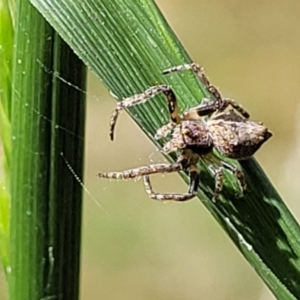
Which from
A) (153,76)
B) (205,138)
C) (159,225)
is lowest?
(159,225)

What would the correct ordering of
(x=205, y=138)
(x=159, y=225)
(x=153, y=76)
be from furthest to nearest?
(x=159, y=225)
(x=205, y=138)
(x=153, y=76)

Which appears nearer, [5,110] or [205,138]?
[5,110]

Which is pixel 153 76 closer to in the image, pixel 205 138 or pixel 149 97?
pixel 149 97

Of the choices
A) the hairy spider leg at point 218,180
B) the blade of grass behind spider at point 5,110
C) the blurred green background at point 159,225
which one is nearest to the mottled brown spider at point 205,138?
the hairy spider leg at point 218,180

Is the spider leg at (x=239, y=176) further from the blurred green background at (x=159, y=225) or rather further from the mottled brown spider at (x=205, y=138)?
Result: the blurred green background at (x=159, y=225)

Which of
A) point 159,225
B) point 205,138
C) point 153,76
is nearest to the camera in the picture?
point 153,76

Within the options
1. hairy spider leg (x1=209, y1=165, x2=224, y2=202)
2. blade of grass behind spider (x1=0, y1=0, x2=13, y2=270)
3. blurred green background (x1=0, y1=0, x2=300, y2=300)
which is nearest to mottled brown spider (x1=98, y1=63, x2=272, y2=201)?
hairy spider leg (x1=209, y1=165, x2=224, y2=202)

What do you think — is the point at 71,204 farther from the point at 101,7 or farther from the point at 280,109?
the point at 280,109

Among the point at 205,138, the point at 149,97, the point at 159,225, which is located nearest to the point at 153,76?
the point at 149,97
